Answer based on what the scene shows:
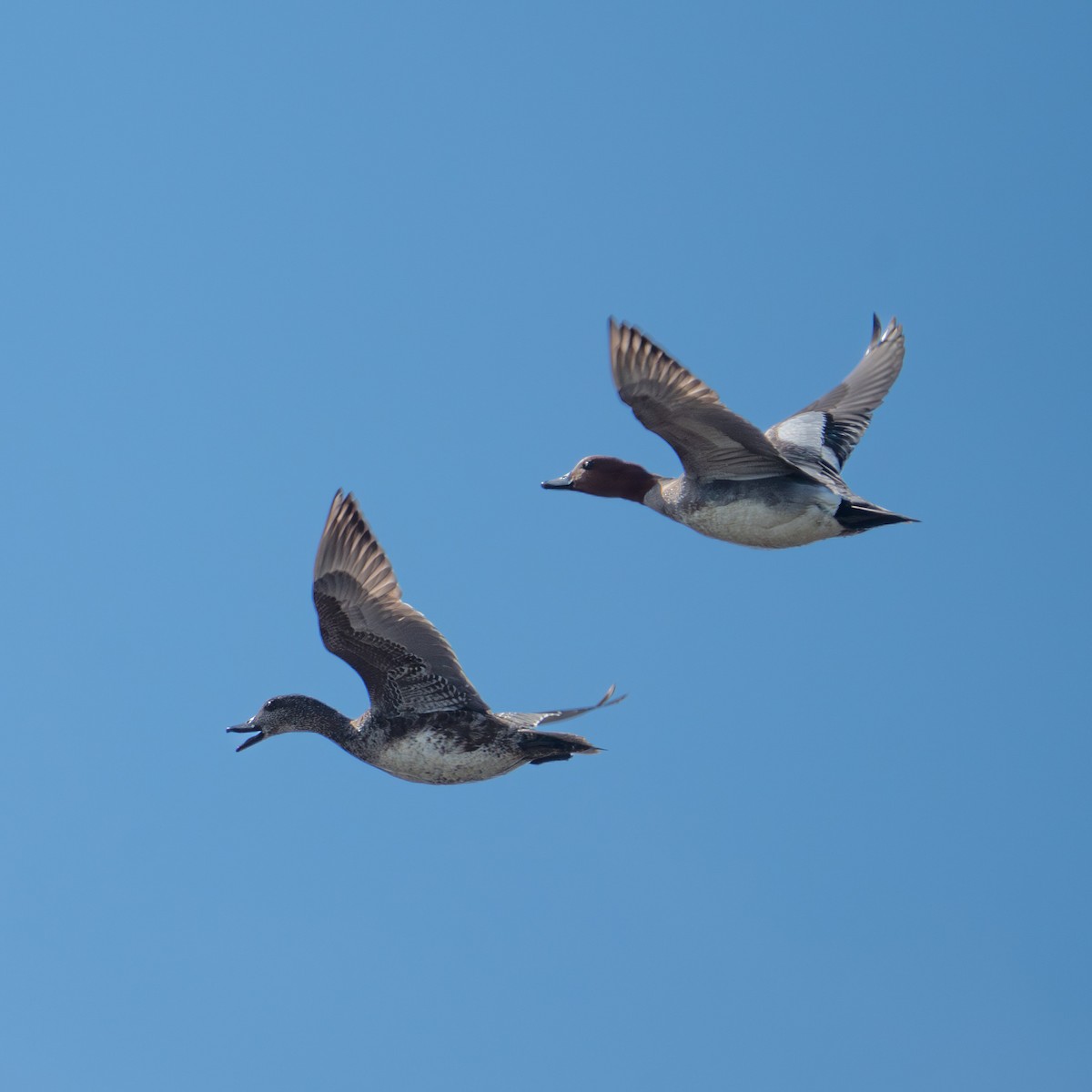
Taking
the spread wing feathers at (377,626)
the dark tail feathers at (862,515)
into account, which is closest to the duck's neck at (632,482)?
the dark tail feathers at (862,515)

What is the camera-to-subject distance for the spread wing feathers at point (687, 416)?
1124 cm

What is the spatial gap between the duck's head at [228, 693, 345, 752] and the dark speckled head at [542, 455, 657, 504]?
9.52 feet

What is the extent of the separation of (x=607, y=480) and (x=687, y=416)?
7.57 feet

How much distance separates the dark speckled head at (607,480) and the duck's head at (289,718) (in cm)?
290

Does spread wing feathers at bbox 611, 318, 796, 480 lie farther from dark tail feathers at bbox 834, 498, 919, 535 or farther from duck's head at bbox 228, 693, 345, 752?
duck's head at bbox 228, 693, 345, 752

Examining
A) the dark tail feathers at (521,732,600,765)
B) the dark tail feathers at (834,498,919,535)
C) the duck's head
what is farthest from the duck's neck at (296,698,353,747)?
the dark tail feathers at (834,498,919,535)

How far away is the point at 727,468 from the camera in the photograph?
12.5 m

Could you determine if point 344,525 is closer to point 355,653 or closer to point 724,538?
point 355,653

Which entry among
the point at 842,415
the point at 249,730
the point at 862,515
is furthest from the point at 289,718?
the point at 842,415

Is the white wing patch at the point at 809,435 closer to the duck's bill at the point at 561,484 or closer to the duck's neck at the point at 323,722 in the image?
the duck's bill at the point at 561,484

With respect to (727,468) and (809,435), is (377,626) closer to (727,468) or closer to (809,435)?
(727,468)

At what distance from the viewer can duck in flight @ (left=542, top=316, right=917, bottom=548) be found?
11.3m

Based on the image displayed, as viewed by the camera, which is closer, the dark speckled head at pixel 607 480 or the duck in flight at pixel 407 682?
the duck in flight at pixel 407 682

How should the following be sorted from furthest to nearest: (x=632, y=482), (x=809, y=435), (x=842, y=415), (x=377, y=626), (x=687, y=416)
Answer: (x=842, y=415) < (x=809, y=435) < (x=632, y=482) < (x=687, y=416) < (x=377, y=626)
